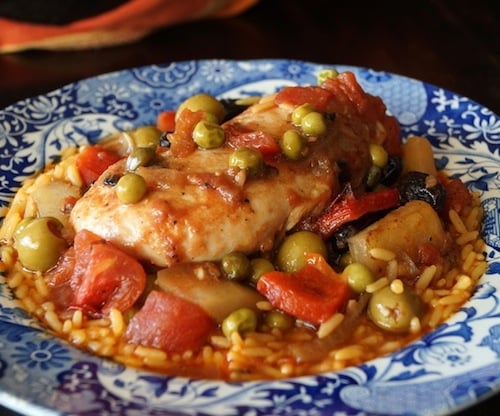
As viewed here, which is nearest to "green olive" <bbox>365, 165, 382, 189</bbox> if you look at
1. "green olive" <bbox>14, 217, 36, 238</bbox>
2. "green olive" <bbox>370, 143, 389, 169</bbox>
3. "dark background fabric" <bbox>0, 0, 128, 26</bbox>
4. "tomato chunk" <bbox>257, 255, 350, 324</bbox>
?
"green olive" <bbox>370, 143, 389, 169</bbox>

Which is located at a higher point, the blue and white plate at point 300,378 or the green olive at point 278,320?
the blue and white plate at point 300,378

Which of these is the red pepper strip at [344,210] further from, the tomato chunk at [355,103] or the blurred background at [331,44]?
the blurred background at [331,44]

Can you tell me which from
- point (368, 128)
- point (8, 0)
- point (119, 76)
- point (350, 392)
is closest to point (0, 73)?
point (8, 0)

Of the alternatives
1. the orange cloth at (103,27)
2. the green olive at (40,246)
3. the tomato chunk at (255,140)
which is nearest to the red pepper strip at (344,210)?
the tomato chunk at (255,140)

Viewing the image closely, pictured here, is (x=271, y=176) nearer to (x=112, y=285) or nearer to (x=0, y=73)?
(x=112, y=285)

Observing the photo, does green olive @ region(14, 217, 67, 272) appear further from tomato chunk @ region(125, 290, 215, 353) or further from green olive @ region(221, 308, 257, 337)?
green olive @ region(221, 308, 257, 337)

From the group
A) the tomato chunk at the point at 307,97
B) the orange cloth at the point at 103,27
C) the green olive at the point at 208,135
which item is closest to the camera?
the green olive at the point at 208,135
